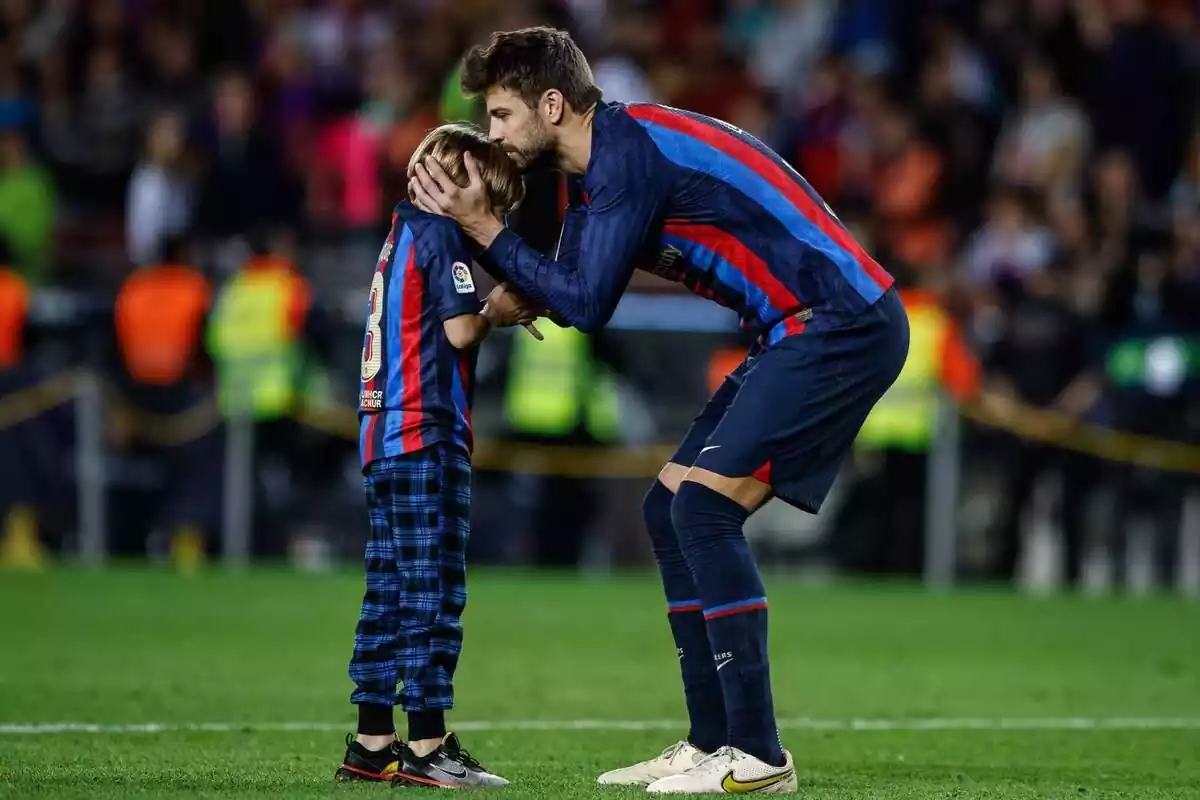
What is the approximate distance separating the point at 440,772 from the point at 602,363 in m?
10.1

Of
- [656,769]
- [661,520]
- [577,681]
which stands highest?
[661,520]

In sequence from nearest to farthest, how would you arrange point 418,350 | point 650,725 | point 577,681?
point 418,350, point 650,725, point 577,681

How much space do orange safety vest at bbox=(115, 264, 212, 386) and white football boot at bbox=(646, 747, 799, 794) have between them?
10876 millimetres

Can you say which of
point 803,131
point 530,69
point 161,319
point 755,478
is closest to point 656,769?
point 755,478

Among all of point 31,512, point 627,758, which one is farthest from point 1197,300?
point 627,758

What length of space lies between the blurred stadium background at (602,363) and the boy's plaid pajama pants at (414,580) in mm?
2684

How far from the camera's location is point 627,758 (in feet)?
24.3

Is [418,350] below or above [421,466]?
above

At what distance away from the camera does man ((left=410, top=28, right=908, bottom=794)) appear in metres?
6.20

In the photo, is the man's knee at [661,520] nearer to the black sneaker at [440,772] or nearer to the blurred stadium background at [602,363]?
the black sneaker at [440,772]

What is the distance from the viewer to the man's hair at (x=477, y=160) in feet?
20.7

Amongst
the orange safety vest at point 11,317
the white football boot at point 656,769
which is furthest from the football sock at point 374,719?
the orange safety vest at point 11,317

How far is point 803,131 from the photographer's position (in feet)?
63.4

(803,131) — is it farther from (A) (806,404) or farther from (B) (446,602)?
(B) (446,602)
